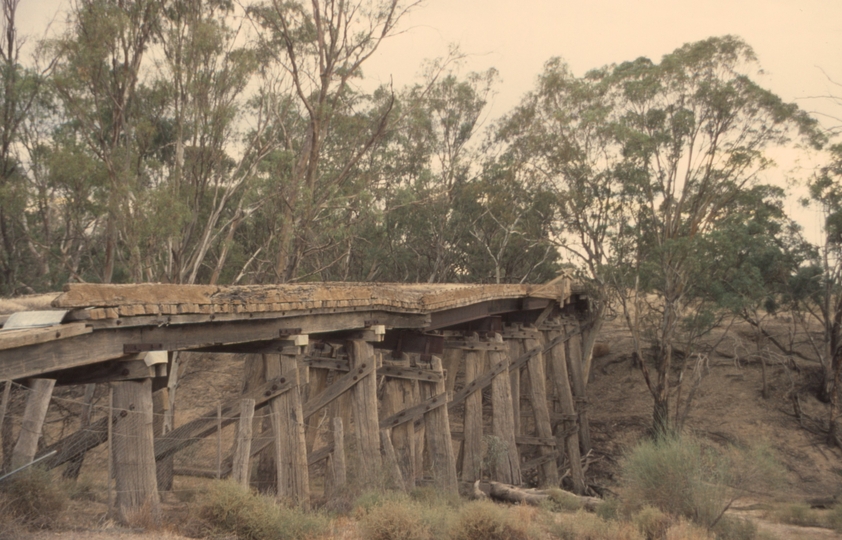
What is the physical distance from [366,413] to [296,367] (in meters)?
1.54

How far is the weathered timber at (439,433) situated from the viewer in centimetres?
909

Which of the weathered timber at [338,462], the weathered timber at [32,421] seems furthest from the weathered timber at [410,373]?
the weathered timber at [32,421]

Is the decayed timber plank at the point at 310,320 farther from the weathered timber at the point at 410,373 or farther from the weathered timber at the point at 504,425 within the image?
the weathered timber at the point at 504,425

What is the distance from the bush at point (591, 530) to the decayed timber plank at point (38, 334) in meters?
4.72

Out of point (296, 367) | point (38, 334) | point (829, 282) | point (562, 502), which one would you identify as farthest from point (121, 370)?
point (829, 282)

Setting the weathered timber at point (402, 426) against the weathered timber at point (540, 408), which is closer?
the weathered timber at point (402, 426)

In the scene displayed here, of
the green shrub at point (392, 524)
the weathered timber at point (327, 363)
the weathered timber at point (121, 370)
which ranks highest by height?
the weathered timber at point (121, 370)

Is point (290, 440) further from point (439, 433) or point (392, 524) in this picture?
point (439, 433)

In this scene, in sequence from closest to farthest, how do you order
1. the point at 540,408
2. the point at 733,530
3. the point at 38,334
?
the point at 38,334 < the point at 733,530 < the point at 540,408

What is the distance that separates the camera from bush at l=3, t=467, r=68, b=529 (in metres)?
4.99

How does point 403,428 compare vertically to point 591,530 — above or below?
above

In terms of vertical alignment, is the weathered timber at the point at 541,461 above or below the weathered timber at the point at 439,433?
below

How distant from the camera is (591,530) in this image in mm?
6621

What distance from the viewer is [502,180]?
2264cm
